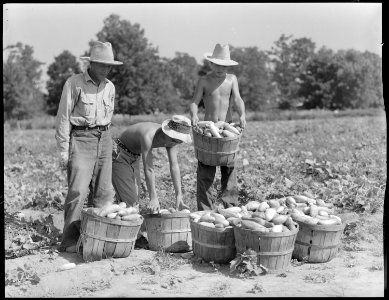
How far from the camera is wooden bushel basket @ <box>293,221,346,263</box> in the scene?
560cm

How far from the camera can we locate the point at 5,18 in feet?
14.2

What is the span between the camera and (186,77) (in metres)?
62.5

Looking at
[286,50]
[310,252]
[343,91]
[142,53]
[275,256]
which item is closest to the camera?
[275,256]

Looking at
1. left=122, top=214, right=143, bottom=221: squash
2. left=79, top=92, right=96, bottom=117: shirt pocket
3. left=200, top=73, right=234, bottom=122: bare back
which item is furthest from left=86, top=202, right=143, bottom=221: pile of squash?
left=200, top=73, right=234, bottom=122: bare back

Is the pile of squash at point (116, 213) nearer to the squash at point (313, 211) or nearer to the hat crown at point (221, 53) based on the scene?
the squash at point (313, 211)

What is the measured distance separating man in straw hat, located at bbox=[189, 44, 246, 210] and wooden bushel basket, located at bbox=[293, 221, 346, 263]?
159 cm

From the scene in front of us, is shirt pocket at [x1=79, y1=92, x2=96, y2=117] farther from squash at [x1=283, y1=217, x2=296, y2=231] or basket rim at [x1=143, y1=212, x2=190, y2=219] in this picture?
squash at [x1=283, y1=217, x2=296, y2=231]

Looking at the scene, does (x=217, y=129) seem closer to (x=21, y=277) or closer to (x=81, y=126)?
(x=81, y=126)

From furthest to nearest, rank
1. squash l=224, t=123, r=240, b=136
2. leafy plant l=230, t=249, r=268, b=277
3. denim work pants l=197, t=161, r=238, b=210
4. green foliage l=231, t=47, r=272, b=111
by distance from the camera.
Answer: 1. green foliage l=231, t=47, r=272, b=111
2. denim work pants l=197, t=161, r=238, b=210
3. squash l=224, t=123, r=240, b=136
4. leafy plant l=230, t=249, r=268, b=277

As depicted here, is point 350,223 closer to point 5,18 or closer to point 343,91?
point 5,18

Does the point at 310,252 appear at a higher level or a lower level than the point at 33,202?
higher

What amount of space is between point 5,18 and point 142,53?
1598 inches

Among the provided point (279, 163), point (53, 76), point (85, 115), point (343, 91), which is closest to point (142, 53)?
point (53, 76)

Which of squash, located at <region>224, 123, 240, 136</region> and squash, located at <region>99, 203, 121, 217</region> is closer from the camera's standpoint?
squash, located at <region>99, 203, 121, 217</region>
